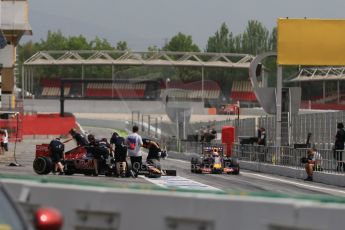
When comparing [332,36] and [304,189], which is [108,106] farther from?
[304,189]

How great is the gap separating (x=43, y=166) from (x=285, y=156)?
9755 millimetres

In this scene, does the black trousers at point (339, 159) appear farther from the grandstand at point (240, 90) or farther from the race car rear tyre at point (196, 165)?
the grandstand at point (240, 90)

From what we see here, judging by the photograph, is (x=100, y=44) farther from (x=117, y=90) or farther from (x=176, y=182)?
(x=176, y=182)

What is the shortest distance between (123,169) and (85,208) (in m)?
16.9

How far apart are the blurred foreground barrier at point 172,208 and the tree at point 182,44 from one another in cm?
16712

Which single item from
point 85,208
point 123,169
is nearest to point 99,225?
point 85,208

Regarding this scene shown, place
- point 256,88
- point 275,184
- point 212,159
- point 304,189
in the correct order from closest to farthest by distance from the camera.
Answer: point 304,189 → point 275,184 → point 212,159 → point 256,88

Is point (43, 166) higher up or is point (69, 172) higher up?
point (43, 166)

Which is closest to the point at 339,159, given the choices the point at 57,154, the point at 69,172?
the point at 69,172

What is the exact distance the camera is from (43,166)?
84.1 ft

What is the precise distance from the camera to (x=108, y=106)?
118m

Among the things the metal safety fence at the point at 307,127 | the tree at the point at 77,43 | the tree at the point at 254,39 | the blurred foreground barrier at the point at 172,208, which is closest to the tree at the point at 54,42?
the tree at the point at 77,43

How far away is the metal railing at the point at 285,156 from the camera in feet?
85.9

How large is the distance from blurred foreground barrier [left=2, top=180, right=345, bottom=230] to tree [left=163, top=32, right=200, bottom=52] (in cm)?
16712
